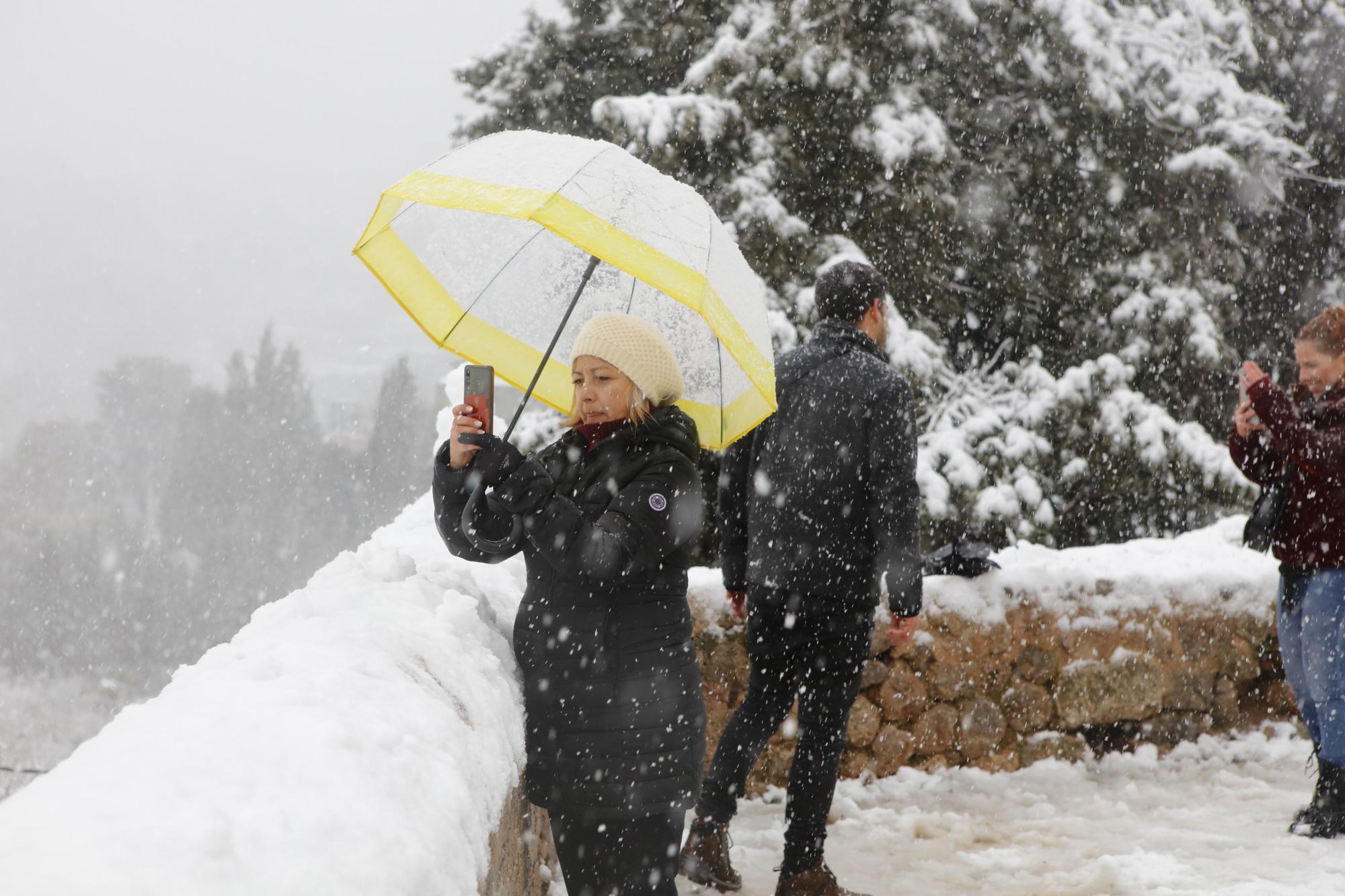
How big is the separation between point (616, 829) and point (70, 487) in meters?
104

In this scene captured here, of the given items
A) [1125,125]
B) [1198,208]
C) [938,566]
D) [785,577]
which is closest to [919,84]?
[1125,125]

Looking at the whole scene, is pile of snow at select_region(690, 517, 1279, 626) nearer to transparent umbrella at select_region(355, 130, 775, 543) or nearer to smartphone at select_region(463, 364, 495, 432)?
transparent umbrella at select_region(355, 130, 775, 543)

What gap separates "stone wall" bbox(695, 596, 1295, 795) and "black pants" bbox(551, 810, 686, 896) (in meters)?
2.31

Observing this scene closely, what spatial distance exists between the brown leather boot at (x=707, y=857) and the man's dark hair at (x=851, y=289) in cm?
171

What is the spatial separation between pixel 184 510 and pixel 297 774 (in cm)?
8848

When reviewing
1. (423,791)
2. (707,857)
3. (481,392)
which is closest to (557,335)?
(481,392)

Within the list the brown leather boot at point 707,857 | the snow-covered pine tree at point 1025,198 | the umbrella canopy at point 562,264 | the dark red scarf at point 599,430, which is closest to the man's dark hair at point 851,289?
the umbrella canopy at point 562,264

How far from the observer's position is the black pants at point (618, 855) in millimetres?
2109

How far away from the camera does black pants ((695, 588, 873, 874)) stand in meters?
3.09

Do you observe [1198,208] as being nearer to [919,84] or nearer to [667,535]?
[919,84]

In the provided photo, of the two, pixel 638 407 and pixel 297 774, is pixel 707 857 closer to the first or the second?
pixel 638 407

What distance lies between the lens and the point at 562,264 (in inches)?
112

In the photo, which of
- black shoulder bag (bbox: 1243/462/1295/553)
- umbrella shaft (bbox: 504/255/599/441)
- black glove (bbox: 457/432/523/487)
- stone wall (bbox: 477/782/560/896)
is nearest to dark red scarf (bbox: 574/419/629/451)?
umbrella shaft (bbox: 504/255/599/441)

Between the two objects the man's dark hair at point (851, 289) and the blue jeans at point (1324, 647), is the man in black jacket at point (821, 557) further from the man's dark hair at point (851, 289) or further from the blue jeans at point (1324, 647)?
the blue jeans at point (1324, 647)
